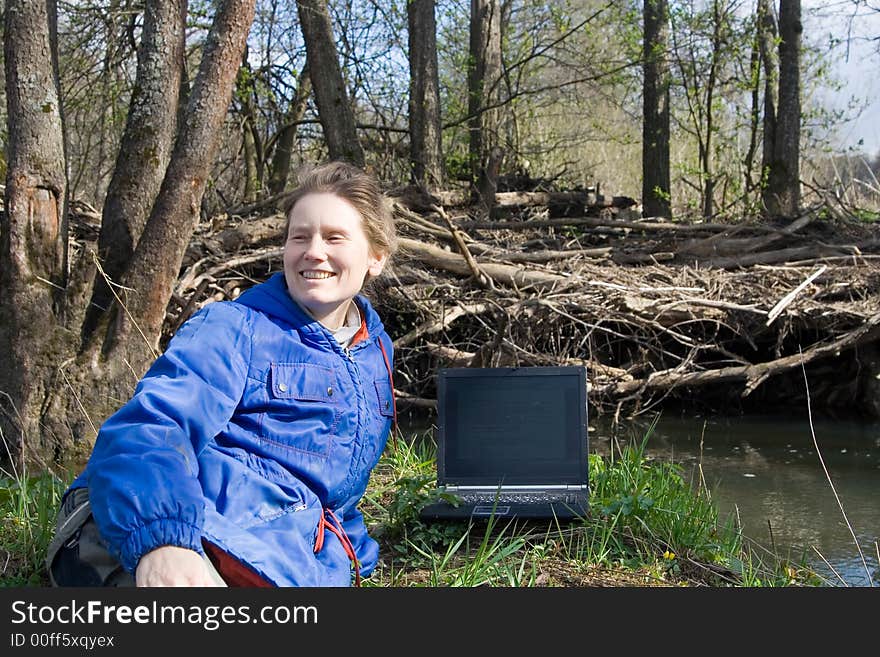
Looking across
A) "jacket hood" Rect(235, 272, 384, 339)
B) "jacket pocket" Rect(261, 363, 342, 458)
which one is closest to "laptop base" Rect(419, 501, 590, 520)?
"jacket pocket" Rect(261, 363, 342, 458)

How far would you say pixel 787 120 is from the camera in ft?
45.1

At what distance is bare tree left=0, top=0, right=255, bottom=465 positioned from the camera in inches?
251

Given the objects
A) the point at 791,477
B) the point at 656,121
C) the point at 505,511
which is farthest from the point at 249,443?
the point at 656,121

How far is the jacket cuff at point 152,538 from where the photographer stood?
2.11 metres

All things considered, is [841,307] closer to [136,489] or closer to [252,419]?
[252,419]

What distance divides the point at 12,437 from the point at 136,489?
195 inches

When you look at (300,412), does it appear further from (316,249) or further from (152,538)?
(152,538)

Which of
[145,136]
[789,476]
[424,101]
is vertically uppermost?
[424,101]

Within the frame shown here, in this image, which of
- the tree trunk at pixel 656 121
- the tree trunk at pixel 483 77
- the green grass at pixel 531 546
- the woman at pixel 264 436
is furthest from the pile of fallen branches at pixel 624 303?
the woman at pixel 264 436

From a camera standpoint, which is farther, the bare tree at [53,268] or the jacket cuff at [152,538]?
the bare tree at [53,268]

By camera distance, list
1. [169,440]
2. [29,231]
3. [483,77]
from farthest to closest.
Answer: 1. [483,77]
2. [29,231]
3. [169,440]

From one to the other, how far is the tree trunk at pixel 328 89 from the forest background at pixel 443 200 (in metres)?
0.03

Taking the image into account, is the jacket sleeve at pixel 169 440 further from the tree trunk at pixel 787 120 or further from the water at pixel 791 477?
the tree trunk at pixel 787 120

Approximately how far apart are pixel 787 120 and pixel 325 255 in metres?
12.4
